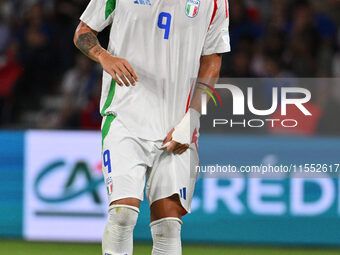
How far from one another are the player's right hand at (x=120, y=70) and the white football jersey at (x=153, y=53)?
0.42 feet

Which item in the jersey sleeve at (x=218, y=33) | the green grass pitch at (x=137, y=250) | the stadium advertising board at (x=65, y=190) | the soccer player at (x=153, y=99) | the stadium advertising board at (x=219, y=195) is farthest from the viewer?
the stadium advertising board at (x=65, y=190)

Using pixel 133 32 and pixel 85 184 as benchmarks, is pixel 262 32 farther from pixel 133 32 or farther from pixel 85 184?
pixel 133 32

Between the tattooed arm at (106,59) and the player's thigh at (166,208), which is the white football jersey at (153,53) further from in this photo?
the player's thigh at (166,208)

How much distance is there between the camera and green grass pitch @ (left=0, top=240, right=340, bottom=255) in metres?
6.59

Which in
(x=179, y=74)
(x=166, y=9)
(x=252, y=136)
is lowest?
(x=252, y=136)

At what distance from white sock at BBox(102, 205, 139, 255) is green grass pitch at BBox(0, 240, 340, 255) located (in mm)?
2506

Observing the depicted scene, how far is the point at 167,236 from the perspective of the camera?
4.18m

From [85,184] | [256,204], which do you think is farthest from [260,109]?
[85,184]

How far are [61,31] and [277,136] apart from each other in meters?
3.54

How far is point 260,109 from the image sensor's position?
7.09 m

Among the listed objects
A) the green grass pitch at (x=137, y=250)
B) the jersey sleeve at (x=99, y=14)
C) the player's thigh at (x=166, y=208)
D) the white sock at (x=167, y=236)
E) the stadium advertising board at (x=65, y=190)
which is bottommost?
the green grass pitch at (x=137, y=250)

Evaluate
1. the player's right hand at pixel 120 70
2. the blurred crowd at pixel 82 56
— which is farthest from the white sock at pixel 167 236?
the blurred crowd at pixel 82 56

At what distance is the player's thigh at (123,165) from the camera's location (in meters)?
4.03

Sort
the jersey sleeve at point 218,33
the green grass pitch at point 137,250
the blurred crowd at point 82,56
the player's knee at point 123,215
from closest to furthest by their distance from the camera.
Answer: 1. the player's knee at point 123,215
2. the jersey sleeve at point 218,33
3. the green grass pitch at point 137,250
4. the blurred crowd at point 82,56
